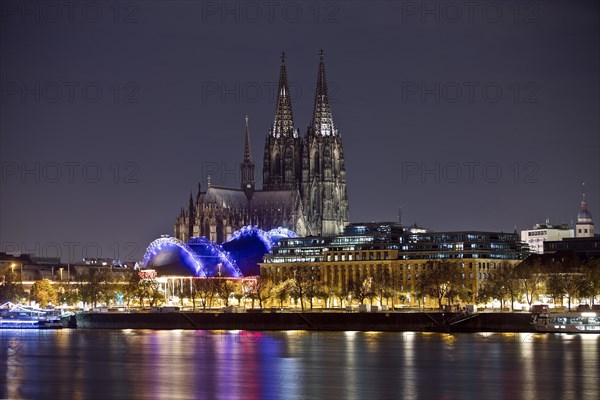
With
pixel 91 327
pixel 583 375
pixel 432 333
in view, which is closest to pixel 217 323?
pixel 91 327

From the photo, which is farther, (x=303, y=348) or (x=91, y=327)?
(x=91, y=327)

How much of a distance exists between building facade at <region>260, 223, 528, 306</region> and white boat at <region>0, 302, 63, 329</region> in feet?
106

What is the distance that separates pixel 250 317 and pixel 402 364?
5637 cm

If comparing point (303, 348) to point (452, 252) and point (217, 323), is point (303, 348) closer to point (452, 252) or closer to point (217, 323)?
point (217, 323)

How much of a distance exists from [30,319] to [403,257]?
44751 mm

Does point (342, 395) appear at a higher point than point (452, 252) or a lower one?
lower

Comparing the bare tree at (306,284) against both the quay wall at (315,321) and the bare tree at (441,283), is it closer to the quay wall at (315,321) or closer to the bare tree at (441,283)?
the bare tree at (441,283)

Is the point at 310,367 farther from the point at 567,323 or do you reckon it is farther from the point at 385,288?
the point at 385,288

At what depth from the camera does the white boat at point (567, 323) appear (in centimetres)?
13512

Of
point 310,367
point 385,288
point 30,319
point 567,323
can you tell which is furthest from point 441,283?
point 310,367

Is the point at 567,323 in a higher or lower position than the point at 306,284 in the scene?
lower

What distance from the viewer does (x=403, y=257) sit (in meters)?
182

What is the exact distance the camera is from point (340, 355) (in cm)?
10694

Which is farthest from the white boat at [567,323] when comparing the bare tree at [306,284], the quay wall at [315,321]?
the bare tree at [306,284]
